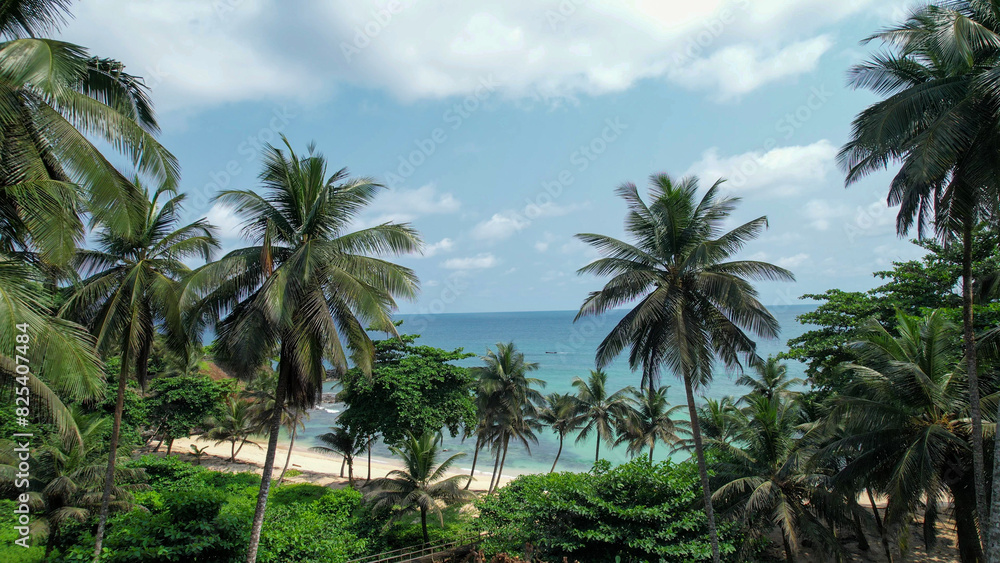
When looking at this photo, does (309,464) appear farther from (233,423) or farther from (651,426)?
(651,426)

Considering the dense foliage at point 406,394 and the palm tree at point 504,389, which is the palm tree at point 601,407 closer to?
the palm tree at point 504,389

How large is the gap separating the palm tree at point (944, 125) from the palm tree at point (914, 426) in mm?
Answer: 1017

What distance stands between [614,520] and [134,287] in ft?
38.8

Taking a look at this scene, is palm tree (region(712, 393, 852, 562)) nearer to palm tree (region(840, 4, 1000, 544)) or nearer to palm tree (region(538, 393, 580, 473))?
palm tree (region(840, 4, 1000, 544))

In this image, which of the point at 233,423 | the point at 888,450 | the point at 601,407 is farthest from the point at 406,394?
the point at 233,423

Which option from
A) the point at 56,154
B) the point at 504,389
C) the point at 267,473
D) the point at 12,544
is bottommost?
the point at 12,544

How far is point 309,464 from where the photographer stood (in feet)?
121

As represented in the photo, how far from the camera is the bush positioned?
1091 centimetres

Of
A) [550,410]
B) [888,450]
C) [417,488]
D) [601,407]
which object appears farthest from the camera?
[550,410]

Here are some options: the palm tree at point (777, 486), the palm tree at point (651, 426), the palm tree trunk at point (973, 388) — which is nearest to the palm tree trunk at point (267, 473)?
the palm tree at point (777, 486)

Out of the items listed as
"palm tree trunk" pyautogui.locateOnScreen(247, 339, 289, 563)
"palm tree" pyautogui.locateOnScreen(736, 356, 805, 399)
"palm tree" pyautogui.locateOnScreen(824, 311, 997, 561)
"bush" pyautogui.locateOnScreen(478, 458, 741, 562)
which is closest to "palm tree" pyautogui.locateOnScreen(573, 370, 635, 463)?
"palm tree" pyautogui.locateOnScreen(736, 356, 805, 399)

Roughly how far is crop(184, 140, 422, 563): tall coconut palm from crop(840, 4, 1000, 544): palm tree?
8505mm

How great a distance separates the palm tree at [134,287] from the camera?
10.5 metres

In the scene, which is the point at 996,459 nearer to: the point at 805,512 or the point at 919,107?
the point at 919,107
